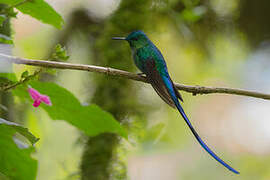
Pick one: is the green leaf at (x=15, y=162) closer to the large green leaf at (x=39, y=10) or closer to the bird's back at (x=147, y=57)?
the large green leaf at (x=39, y=10)

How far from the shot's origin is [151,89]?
323cm

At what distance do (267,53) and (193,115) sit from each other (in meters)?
1.09

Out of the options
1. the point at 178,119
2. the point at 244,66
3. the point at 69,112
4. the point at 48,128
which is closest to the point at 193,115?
the point at 178,119

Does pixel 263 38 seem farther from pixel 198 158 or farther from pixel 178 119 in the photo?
pixel 198 158

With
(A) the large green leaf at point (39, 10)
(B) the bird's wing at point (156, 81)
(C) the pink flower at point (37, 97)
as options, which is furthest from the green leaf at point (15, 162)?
(B) the bird's wing at point (156, 81)

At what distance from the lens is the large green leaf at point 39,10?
1.56 metres

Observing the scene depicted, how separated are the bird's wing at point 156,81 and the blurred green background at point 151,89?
342mm

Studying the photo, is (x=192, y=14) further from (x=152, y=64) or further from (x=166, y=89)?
(x=166, y=89)

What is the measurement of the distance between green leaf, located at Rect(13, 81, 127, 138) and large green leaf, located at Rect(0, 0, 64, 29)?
316 mm

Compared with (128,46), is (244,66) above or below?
below

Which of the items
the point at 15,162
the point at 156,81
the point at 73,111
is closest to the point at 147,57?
the point at 156,81

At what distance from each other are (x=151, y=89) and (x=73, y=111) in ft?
5.30

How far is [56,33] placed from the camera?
3500 millimetres

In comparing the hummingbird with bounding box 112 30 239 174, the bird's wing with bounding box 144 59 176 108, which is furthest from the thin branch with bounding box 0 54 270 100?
the hummingbird with bounding box 112 30 239 174
